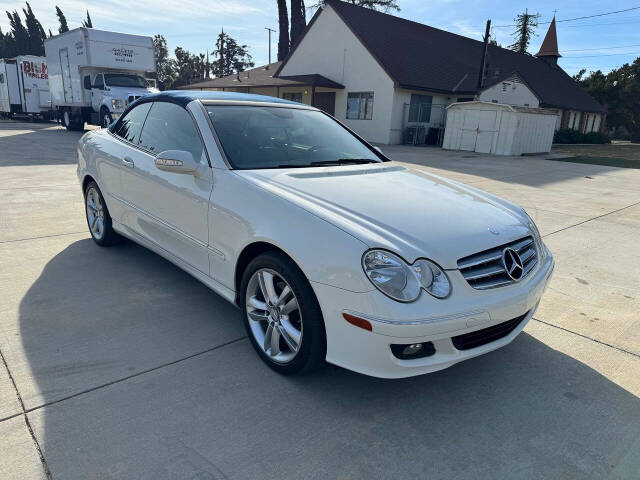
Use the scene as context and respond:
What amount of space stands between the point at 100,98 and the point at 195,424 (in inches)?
725

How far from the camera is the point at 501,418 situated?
2.40 m

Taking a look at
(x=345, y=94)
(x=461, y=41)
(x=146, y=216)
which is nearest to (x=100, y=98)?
(x=345, y=94)

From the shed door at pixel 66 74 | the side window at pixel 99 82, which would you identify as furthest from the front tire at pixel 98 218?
the shed door at pixel 66 74

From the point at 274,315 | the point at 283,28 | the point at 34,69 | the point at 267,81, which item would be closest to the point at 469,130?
the point at 267,81

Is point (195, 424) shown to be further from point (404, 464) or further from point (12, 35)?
point (12, 35)

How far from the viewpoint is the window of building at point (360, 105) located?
24.5 metres

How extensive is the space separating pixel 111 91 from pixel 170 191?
16.1m

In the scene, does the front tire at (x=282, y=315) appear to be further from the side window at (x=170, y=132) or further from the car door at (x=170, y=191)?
the side window at (x=170, y=132)

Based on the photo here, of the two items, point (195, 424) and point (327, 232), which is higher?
point (327, 232)

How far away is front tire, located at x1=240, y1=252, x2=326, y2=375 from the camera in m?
2.38

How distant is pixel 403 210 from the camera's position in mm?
2617

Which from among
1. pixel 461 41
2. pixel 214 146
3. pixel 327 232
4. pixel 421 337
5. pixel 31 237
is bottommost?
pixel 31 237

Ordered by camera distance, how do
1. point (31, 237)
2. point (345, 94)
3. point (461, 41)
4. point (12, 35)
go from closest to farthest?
point (31, 237), point (345, 94), point (461, 41), point (12, 35)

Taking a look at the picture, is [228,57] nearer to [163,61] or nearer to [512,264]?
[163,61]
